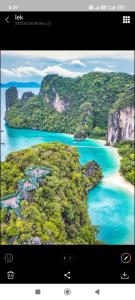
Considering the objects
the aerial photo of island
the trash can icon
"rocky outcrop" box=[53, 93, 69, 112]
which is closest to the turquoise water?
the aerial photo of island

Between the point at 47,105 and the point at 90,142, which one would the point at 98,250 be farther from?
the point at 47,105

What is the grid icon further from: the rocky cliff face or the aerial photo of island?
the rocky cliff face

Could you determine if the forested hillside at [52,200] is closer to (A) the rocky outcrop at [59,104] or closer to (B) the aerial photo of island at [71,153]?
(B) the aerial photo of island at [71,153]

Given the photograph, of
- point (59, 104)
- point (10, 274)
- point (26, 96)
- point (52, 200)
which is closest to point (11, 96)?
point (26, 96)

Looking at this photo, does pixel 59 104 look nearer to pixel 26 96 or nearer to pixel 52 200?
pixel 26 96

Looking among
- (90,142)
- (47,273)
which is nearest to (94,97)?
(90,142)
